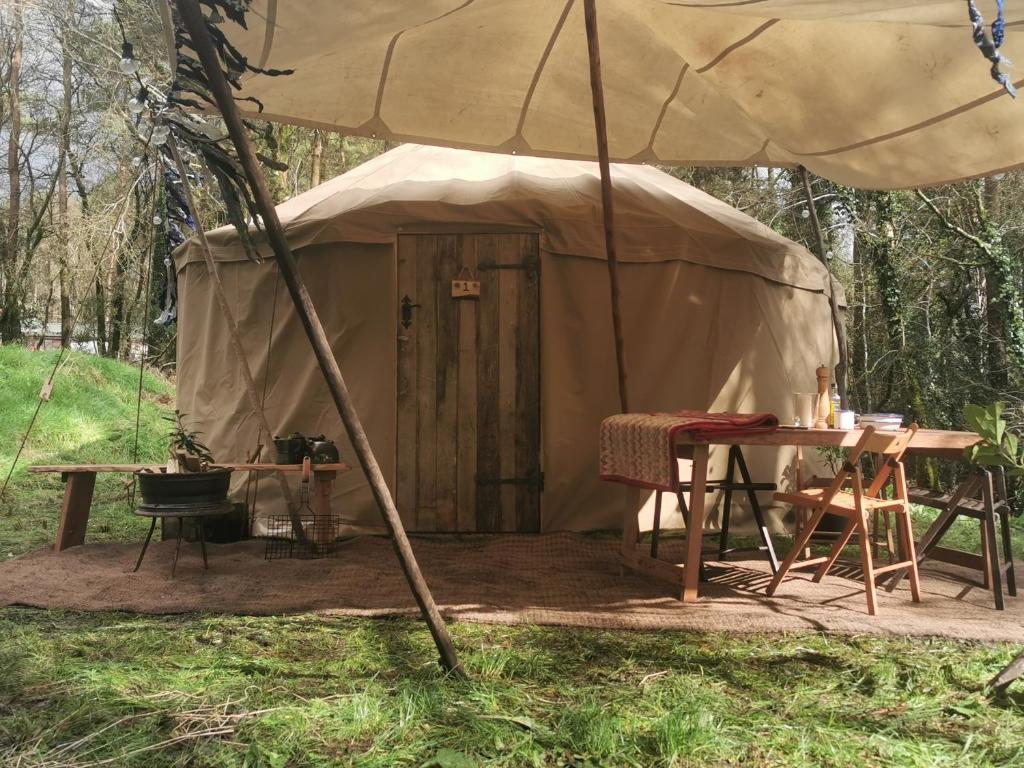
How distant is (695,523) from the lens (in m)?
3.19

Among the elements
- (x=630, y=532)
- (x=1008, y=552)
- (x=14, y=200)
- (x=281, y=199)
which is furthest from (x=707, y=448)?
(x=14, y=200)

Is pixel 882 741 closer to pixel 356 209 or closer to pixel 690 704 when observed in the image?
pixel 690 704

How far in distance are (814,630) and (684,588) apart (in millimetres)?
540

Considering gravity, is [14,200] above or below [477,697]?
above

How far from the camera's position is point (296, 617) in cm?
295

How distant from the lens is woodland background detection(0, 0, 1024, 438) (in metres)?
7.42

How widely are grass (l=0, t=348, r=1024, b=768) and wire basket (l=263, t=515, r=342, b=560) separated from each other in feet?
3.66

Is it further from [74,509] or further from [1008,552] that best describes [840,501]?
[74,509]

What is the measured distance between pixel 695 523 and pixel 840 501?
1.89 ft

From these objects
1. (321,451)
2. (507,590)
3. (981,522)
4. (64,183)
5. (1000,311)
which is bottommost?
(507,590)

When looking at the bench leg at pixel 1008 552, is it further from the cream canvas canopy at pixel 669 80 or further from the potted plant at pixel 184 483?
the potted plant at pixel 184 483

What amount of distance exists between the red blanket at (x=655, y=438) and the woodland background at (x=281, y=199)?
5.88ft

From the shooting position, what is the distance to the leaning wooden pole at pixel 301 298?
1938 millimetres

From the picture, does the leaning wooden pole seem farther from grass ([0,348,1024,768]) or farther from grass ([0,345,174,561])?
grass ([0,345,174,561])
